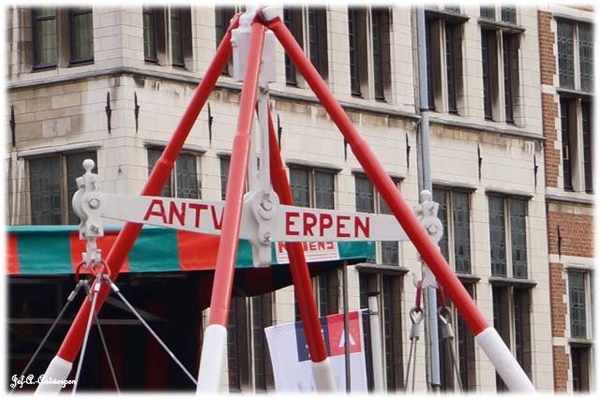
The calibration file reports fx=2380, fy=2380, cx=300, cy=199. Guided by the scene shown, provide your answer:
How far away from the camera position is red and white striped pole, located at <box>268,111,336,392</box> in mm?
17031

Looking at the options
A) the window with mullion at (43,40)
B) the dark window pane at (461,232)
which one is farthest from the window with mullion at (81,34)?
the dark window pane at (461,232)

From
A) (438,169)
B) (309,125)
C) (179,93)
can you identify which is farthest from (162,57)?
(438,169)

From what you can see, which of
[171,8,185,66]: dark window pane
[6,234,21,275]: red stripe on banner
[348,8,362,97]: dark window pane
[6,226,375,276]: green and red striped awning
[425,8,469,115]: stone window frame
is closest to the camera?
[6,234,21,275]: red stripe on banner

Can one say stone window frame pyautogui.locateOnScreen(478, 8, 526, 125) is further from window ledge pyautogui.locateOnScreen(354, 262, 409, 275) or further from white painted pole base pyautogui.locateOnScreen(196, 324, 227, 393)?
white painted pole base pyautogui.locateOnScreen(196, 324, 227, 393)

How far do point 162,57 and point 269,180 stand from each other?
15057mm

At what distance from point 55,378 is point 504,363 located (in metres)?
3.00

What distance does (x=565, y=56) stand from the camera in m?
37.7

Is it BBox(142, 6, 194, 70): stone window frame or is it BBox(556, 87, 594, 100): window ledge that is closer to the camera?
BBox(142, 6, 194, 70): stone window frame

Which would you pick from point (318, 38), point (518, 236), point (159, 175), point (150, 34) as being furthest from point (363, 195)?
point (159, 175)

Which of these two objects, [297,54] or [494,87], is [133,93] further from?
[297,54]

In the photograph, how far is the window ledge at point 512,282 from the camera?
3609 centimetres

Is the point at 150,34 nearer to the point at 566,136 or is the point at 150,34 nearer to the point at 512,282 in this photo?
the point at 512,282

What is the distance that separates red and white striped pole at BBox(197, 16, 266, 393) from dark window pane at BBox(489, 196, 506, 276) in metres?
20.4

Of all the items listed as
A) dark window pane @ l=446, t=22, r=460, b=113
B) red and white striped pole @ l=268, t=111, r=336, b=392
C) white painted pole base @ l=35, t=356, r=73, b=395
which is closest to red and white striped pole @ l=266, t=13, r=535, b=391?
red and white striped pole @ l=268, t=111, r=336, b=392
